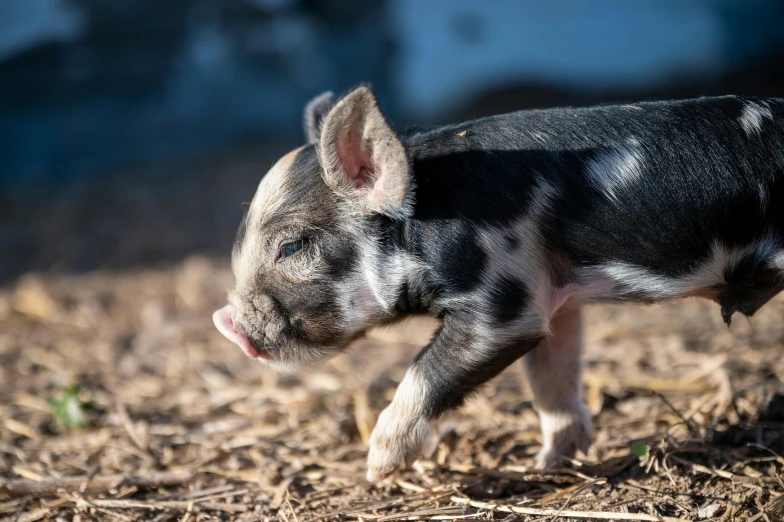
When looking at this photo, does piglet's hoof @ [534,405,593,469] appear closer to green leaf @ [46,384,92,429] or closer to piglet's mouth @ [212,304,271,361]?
piglet's mouth @ [212,304,271,361]

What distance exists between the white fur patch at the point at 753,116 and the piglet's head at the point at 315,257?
1231mm

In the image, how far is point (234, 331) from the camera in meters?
2.89

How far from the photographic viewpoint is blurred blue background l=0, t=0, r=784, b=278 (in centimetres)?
878

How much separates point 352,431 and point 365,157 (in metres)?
1.61

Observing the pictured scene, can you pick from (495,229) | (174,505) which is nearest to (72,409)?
(174,505)

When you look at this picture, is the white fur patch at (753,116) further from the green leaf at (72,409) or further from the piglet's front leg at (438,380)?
the green leaf at (72,409)

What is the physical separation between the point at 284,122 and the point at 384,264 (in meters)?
7.42

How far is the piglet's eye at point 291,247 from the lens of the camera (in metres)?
2.85

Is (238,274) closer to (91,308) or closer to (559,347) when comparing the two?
(559,347)

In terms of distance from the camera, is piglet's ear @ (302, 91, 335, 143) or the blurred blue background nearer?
piglet's ear @ (302, 91, 335, 143)

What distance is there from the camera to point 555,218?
2.73 m

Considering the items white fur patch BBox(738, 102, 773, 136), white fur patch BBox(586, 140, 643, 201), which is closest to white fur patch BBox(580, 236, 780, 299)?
white fur patch BBox(586, 140, 643, 201)

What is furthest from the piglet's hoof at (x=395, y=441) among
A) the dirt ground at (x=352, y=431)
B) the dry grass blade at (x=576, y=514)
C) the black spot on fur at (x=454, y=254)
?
the black spot on fur at (x=454, y=254)

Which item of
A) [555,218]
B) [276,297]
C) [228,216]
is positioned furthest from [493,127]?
[228,216]
